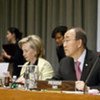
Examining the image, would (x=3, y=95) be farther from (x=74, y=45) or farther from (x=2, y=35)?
(x=2, y=35)

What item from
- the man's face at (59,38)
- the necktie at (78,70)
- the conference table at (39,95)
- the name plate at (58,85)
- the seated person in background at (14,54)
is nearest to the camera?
the conference table at (39,95)

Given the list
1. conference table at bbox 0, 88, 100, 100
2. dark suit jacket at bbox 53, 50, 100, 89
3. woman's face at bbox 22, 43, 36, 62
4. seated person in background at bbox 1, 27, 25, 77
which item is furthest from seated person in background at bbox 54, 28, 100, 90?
seated person in background at bbox 1, 27, 25, 77

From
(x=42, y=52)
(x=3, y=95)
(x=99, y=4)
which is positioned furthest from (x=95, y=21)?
(x=3, y=95)

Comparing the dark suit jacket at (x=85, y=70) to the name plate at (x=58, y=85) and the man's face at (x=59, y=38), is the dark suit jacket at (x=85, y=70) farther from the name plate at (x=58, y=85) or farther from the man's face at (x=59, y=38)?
the man's face at (x=59, y=38)

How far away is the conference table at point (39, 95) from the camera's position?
2.21 meters

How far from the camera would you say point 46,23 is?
6.89m

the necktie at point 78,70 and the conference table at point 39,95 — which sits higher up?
the necktie at point 78,70

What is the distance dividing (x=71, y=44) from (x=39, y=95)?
1183 mm

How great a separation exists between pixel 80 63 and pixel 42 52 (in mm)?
701

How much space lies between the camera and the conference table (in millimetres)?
2208

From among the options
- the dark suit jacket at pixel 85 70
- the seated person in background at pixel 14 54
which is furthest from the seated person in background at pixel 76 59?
the seated person in background at pixel 14 54

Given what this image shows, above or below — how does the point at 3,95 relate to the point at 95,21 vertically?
below

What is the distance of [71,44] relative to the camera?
137 inches

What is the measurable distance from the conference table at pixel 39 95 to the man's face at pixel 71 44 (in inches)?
40.3
